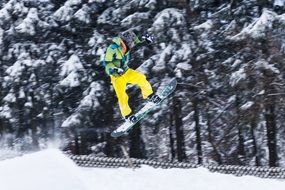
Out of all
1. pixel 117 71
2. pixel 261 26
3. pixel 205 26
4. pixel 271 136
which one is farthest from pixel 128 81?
pixel 271 136

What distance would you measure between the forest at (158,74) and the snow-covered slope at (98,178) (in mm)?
8050

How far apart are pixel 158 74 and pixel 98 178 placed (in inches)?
373

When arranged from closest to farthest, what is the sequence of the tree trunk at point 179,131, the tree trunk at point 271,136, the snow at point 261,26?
the snow at point 261,26, the tree trunk at point 271,136, the tree trunk at point 179,131

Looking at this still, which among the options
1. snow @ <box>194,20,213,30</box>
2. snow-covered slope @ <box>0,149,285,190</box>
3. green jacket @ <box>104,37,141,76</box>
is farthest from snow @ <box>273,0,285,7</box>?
snow-covered slope @ <box>0,149,285,190</box>

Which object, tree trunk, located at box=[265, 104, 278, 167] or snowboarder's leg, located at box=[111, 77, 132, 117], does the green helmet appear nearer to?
snowboarder's leg, located at box=[111, 77, 132, 117]

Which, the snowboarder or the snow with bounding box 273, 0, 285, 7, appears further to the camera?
the snow with bounding box 273, 0, 285, 7

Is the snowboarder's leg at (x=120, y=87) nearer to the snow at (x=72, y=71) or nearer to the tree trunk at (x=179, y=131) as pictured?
the snow at (x=72, y=71)

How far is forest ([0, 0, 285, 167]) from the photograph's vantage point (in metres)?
19.3

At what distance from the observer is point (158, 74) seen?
20000 mm

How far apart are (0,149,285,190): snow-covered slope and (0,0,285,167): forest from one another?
805cm

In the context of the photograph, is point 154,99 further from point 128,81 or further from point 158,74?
point 158,74

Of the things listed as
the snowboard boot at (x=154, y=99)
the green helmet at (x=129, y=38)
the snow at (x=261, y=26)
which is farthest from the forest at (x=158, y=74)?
the green helmet at (x=129, y=38)

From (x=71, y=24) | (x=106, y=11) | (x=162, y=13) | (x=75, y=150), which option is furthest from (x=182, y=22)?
(x=75, y=150)

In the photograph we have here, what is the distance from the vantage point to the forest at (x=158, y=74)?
63.4 ft
